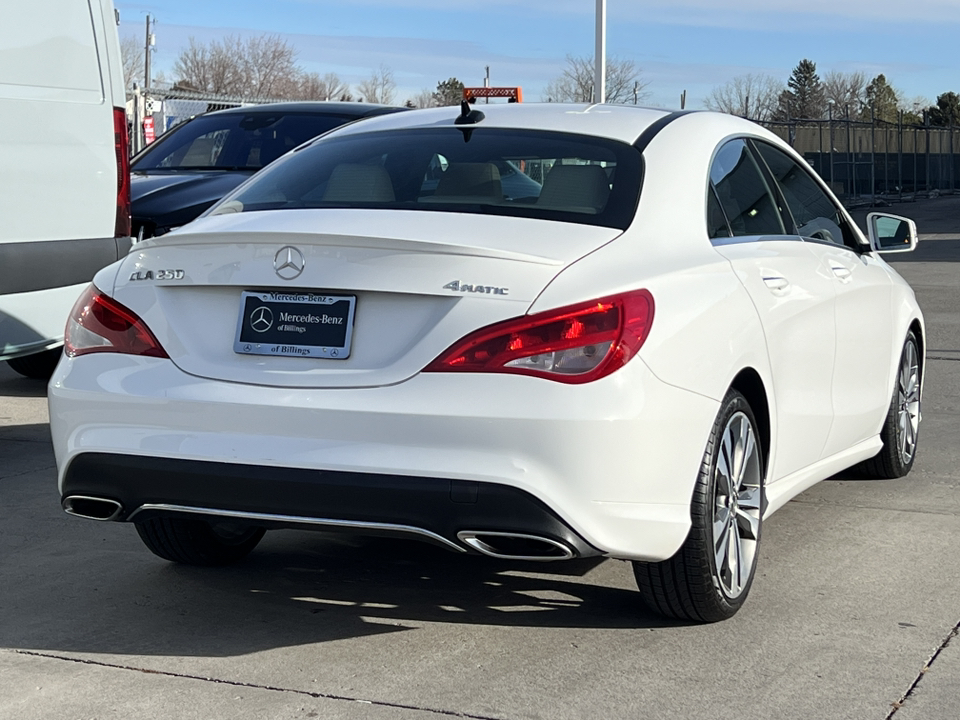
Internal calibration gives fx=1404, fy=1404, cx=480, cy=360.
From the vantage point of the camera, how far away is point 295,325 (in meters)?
3.70

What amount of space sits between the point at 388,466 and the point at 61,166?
393 cm

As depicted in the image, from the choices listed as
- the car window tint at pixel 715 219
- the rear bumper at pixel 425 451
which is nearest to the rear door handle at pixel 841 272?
the car window tint at pixel 715 219

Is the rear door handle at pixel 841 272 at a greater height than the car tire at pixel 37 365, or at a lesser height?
greater

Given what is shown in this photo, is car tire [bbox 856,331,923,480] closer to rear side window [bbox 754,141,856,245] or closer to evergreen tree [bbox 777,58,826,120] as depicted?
rear side window [bbox 754,141,856,245]

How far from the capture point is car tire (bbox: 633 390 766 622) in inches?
154

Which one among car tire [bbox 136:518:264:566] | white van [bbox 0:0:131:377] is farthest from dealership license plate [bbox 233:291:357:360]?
white van [bbox 0:0:131:377]

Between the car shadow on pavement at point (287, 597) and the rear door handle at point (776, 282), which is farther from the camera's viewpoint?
the rear door handle at point (776, 282)

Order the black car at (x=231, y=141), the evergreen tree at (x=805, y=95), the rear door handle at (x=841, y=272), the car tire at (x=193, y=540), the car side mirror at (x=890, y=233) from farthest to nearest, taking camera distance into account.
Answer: the evergreen tree at (x=805, y=95)
the black car at (x=231, y=141)
the car side mirror at (x=890, y=233)
the rear door handle at (x=841, y=272)
the car tire at (x=193, y=540)

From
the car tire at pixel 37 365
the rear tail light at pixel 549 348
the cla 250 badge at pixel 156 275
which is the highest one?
the cla 250 badge at pixel 156 275

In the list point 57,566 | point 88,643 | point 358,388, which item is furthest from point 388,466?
point 57,566

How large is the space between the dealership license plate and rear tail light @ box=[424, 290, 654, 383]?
281 millimetres

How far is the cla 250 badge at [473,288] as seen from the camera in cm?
355

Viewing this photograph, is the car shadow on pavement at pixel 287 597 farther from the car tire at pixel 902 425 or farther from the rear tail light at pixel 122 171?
the rear tail light at pixel 122 171

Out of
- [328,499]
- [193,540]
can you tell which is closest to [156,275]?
[328,499]
